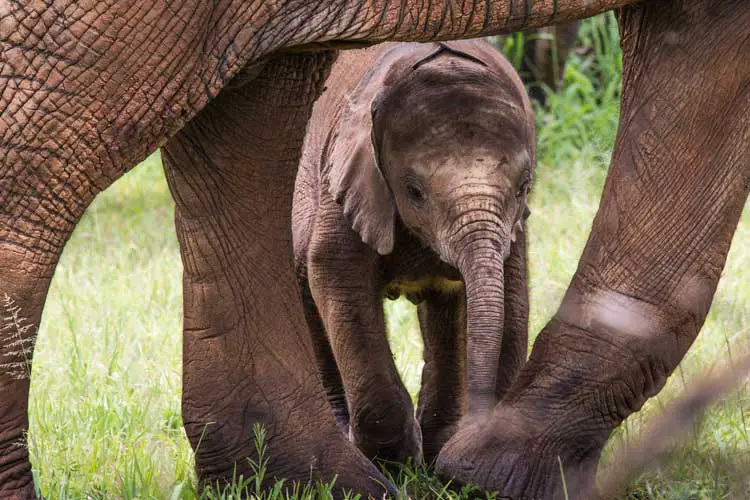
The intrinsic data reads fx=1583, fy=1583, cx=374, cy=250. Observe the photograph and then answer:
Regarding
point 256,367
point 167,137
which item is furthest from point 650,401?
Answer: point 167,137

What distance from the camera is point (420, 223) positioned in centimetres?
390

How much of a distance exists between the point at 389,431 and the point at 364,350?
0.22 metres

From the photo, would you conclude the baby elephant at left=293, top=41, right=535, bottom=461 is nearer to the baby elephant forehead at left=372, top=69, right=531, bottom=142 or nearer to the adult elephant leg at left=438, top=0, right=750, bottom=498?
the baby elephant forehead at left=372, top=69, right=531, bottom=142

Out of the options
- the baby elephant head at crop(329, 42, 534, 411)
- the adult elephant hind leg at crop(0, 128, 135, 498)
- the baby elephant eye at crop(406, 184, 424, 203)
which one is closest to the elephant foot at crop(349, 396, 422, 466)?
the baby elephant head at crop(329, 42, 534, 411)

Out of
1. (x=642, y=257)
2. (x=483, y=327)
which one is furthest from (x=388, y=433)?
(x=642, y=257)

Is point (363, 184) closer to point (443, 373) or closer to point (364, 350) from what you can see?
point (364, 350)

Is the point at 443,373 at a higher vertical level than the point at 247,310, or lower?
→ lower

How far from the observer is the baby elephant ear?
398cm

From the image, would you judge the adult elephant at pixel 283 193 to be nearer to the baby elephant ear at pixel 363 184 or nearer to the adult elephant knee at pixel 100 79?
the adult elephant knee at pixel 100 79

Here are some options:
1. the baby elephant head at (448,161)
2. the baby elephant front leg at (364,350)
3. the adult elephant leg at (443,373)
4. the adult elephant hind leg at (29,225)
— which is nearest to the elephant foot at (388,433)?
the baby elephant front leg at (364,350)

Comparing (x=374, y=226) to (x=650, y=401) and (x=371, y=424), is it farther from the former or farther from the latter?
(x=650, y=401)

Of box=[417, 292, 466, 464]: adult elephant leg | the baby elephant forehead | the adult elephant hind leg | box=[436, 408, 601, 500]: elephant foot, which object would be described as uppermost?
the baby elephant forehead

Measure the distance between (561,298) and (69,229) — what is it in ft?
4.13

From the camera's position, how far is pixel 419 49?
4055mm
